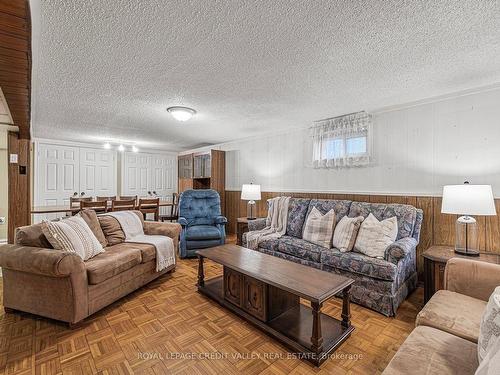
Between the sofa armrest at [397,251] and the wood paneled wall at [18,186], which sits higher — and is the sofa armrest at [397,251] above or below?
below

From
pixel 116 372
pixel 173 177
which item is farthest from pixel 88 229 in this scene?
pixel 173 177

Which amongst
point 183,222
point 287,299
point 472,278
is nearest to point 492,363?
point 472,278

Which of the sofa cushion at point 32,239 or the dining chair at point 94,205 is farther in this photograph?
the dining chair at point 94,205

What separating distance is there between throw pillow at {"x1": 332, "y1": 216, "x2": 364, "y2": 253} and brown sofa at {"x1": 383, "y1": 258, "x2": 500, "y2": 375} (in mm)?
933

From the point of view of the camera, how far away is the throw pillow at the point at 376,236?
2365 mm

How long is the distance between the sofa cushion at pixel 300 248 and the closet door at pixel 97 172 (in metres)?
4.82

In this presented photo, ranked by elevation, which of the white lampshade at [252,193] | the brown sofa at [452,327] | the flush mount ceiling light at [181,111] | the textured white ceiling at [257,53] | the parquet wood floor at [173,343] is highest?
the textured white ceiling at [257,53]

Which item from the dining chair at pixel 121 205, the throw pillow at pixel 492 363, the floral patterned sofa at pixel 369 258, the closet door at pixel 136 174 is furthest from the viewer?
the closet door at pixel 136 174

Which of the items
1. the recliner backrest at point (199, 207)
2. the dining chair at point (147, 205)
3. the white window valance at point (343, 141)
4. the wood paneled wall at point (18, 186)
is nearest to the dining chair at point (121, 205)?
the dining chair at point (147, 205)

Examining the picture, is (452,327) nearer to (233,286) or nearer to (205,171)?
(233,286)

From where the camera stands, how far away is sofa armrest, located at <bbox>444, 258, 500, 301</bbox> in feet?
4.97

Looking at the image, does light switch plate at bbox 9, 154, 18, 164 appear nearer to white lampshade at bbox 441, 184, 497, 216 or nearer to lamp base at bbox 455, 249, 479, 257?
white lampshade at bbox 441, 184, 497, 216

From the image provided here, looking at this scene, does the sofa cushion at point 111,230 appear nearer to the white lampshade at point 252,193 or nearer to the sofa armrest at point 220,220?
the sofa armrest at point 220,220

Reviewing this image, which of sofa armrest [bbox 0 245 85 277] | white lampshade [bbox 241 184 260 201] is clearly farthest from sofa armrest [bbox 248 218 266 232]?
sofa armrest [bbox 0 245 85 277]
